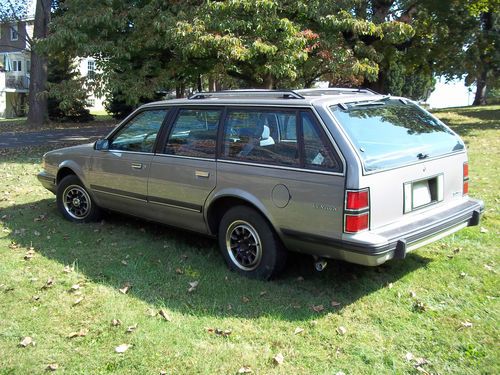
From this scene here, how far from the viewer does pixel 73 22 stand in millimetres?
12781

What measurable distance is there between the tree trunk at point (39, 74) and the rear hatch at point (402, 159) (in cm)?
2015

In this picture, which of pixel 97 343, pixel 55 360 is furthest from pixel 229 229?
pixel 55 360

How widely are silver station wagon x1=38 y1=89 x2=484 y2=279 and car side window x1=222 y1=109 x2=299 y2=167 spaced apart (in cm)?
1

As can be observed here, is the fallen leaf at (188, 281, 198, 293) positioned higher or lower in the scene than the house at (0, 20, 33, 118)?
lower

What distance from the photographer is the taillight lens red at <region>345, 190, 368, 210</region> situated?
3.83m

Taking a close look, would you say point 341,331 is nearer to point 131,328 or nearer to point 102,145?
point 131,328

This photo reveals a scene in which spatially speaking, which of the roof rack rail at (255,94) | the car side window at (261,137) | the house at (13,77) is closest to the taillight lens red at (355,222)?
the car side window at (261,137)

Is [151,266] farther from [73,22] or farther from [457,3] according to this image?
[457,3]

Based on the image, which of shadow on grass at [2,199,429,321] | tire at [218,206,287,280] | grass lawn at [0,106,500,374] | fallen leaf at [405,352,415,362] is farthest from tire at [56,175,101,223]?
fallen leaf at [405,352,415,362]

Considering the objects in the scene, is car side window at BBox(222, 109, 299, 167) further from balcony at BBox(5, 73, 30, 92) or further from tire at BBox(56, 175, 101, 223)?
balcony at BBox(5, 73, 30, 92)

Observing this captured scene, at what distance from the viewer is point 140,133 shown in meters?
5.79

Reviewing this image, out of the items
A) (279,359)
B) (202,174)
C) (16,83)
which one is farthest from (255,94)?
(16,83)

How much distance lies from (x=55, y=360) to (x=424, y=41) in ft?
64.2

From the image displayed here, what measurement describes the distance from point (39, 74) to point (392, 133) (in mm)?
23502
